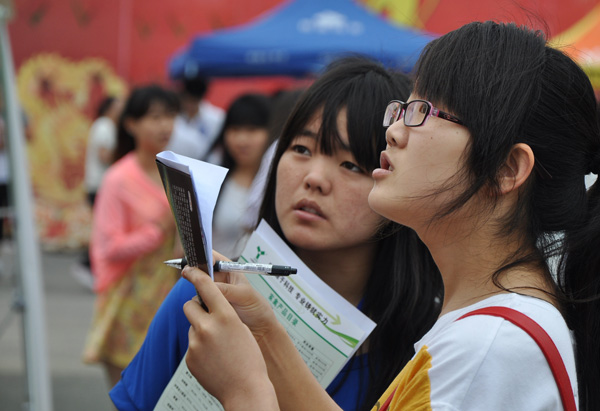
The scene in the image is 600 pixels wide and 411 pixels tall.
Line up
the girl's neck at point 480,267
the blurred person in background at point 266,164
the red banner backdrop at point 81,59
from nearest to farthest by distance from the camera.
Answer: the girl's neck at point 480,267 < the blurred person in background at point 266,164 < the red banner backdrop at point 81,59

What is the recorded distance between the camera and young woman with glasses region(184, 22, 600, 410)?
1.15 m

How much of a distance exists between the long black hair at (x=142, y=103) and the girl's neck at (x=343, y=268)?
2580 millimetres

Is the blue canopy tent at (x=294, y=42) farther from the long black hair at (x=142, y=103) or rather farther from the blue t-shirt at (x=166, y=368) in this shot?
the blue t-shirt at (x=166, y=368)

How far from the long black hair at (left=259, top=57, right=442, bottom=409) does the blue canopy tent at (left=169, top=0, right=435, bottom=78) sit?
18.2ft

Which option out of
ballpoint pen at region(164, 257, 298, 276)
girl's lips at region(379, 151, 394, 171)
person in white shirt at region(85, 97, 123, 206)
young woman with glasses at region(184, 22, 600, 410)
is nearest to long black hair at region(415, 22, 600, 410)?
young woman with glasses at region(184, 22, 600, 410)

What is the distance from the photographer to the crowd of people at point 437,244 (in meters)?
1.14

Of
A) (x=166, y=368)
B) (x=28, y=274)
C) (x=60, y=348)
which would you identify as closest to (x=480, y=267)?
(x=166, y=368)

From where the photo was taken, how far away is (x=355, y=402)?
5.20 feet

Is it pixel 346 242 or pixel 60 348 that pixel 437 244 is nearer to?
pixel 346 242

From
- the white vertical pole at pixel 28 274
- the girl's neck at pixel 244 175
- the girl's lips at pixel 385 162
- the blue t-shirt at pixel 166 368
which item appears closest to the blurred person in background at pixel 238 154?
the girl's neck at pixel 244 175

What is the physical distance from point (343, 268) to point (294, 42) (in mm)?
5936

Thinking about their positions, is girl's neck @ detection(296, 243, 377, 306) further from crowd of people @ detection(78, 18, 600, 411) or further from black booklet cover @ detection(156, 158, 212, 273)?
black booklet cover @ detection(156, 158, 212, 273)

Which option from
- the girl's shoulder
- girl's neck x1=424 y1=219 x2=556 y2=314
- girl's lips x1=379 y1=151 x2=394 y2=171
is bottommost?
the girl's shoulder

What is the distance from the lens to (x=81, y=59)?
31.7 feet
